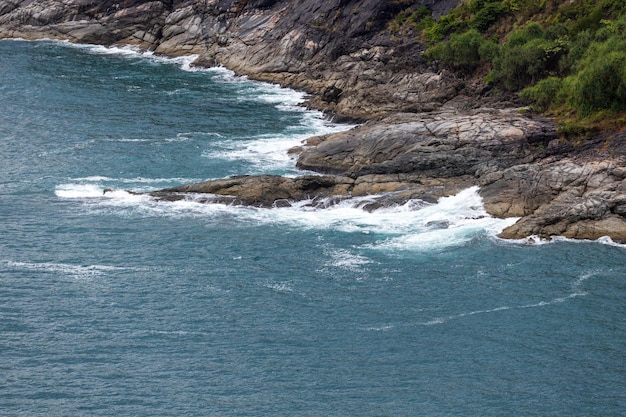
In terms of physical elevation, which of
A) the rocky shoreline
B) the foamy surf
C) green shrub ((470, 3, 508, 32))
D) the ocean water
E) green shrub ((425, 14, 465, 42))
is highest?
green shrub ((470, 3, 508, 32))

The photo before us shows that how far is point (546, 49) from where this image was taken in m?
111

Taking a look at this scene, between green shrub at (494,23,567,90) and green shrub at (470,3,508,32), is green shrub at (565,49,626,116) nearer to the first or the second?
green shrub at (494,23,567,90)

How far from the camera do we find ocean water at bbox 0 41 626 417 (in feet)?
199

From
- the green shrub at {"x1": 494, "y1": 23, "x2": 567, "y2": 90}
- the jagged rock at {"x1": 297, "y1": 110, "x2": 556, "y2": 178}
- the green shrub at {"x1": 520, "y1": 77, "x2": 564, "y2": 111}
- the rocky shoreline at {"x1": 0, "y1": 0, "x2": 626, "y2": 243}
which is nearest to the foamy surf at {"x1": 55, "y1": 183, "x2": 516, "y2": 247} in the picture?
the rocky shoreline at {"x1": 0, "y1": 0, "x2": 626, "y2": 243}

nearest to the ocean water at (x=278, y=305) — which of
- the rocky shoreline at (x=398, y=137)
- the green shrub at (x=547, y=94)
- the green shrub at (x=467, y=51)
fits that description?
the rocky shoreline at (x=398, y=137)

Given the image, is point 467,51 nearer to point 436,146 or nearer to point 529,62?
point 529,62

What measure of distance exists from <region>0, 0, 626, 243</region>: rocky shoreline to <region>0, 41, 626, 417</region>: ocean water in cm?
258

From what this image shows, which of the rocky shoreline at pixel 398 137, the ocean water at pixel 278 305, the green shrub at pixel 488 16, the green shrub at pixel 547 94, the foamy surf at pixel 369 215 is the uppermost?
the green shrub at pixel 488 16

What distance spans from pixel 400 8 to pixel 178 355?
3602 inches

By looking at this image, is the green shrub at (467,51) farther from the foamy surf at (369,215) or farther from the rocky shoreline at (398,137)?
the foamy surf at (369,215)

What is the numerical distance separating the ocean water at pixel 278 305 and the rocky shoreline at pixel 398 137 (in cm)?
258

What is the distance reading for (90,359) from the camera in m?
64.8

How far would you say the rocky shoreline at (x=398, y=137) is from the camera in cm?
8538

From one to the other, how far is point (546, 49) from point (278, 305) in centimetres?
5450
